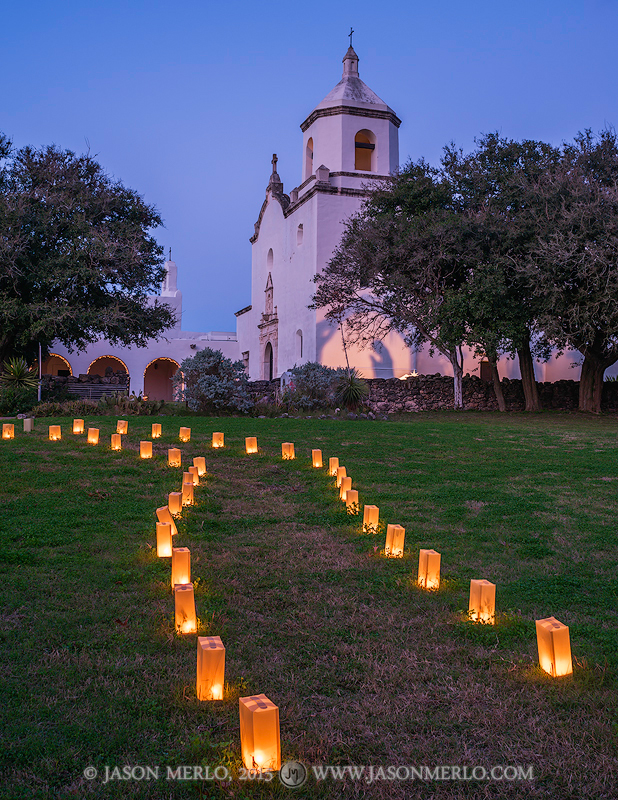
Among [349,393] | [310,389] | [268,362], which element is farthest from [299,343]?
[349,393]

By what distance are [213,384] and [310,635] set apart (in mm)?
12220

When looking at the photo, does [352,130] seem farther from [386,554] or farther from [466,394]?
[386,554]

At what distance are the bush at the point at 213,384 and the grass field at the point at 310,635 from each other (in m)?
8.04

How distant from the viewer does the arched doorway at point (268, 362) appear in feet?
106

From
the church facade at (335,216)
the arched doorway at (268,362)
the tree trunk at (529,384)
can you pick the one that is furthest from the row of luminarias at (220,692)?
the arched doorway at (268,362)

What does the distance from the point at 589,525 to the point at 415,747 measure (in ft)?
12.5

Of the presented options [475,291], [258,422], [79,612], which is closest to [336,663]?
[79,612]

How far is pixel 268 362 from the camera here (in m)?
32.6

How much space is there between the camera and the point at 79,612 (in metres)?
3.63

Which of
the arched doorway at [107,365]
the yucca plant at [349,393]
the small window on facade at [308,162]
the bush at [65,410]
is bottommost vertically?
the bush at [65,410]

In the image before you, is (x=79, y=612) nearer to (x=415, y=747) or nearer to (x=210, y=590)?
(x=210, y=590)

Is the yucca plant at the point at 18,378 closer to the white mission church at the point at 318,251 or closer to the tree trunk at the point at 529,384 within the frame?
the white mission church at the point at 318,251

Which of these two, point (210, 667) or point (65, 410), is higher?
point (65, 410)

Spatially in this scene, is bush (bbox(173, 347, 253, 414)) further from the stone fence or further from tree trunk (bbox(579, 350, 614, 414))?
tree trunk (bbox(579, 350, 614, 414))
